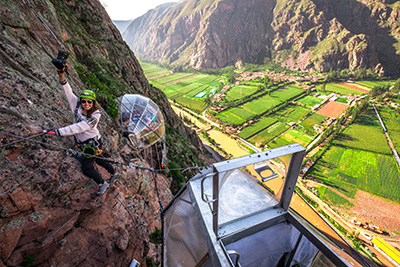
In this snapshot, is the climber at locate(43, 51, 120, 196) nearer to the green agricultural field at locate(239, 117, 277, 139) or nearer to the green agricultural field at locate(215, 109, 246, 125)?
the green agricultural field at locate(239, 117, 277, 139)

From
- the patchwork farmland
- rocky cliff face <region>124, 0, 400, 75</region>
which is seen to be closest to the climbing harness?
Answer: the patchwork farmland

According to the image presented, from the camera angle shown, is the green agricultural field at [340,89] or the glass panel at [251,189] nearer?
the glass panel at [251,189]

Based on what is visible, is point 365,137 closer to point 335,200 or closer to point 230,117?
point 335,200

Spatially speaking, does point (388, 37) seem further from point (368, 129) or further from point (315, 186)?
point (315, 186)

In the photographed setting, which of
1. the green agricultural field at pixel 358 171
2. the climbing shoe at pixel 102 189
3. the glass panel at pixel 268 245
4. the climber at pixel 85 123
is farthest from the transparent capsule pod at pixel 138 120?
the green agricultural field at pixel 358 171

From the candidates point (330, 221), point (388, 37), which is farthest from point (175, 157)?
point (388, 37)

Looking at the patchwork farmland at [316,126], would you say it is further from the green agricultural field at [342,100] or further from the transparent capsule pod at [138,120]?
the transparent capsule pod at [138,120]
